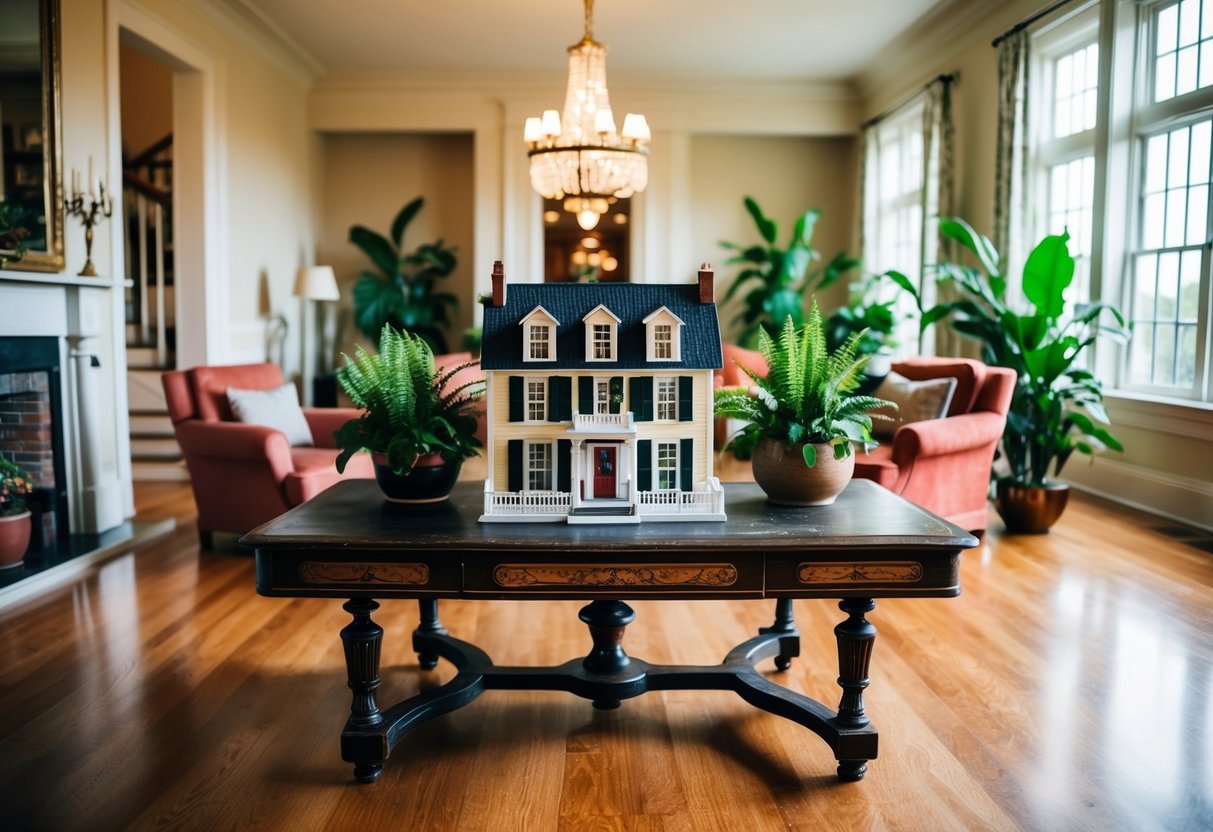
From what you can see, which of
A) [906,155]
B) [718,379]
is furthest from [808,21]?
[718,379]

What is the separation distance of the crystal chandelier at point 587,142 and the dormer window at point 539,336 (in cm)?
337

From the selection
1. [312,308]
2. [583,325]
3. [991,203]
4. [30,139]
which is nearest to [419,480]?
[583,325]

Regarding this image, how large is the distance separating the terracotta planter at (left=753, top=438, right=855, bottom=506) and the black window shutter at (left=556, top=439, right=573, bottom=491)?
1.64 feet

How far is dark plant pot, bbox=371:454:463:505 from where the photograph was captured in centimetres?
248

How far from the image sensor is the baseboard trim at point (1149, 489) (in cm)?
492

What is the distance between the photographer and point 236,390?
4789 millimetres

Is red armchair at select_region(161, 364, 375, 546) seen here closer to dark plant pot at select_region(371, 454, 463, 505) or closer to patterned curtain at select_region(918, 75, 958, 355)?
dark plant pot at select_region(371, 454, 463, 505)

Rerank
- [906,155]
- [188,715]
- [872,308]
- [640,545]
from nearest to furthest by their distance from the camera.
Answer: [640,545] < [188,715] < [872,308] < [906,155]

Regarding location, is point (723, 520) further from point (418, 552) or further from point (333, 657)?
point (333, 657)

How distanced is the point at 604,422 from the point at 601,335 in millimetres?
228

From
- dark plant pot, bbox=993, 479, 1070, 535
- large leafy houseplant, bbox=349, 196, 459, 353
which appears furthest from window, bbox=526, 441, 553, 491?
large leafy houseplant, bbox=349, 196, 459, 353

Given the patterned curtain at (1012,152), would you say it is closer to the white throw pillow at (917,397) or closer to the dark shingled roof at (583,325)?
the white throw pillow at (917,397)

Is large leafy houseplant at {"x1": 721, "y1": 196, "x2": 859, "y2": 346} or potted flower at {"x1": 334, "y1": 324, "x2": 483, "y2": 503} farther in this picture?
large leafy houseplant at {"x1": 721, "y1": 196, "x2": 859, "y2": 346}

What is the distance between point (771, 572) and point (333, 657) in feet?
5.49
